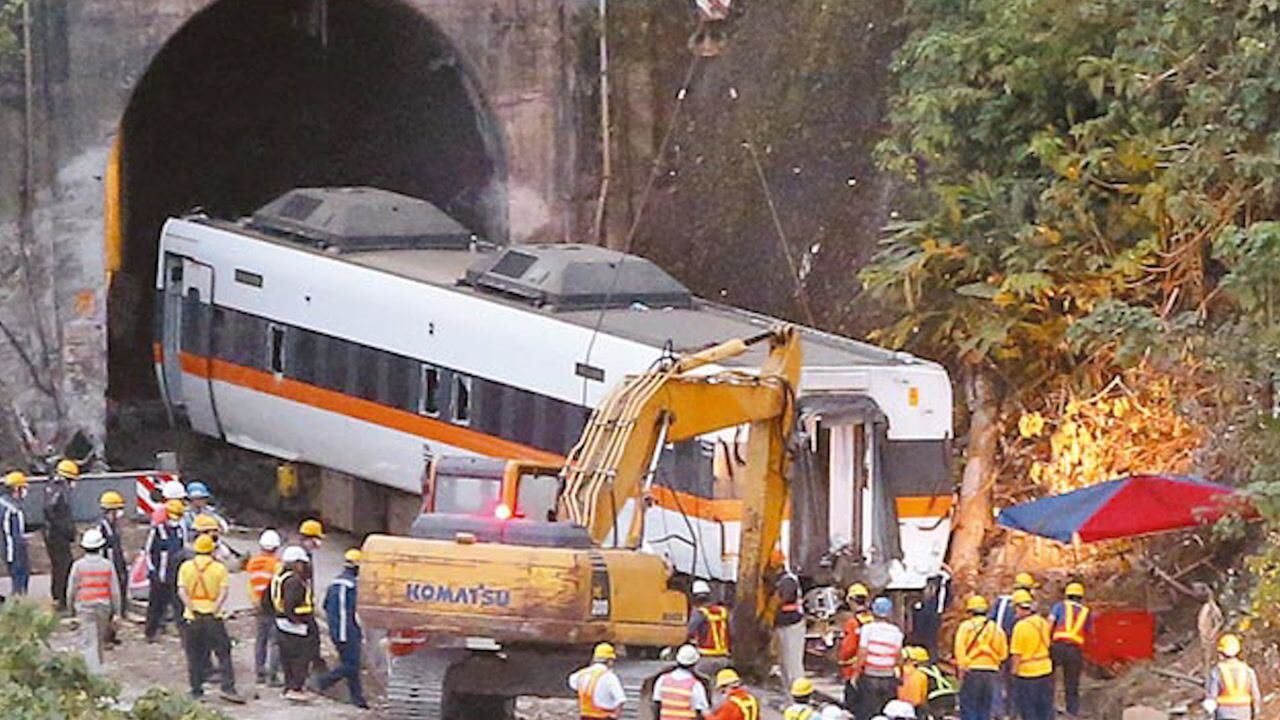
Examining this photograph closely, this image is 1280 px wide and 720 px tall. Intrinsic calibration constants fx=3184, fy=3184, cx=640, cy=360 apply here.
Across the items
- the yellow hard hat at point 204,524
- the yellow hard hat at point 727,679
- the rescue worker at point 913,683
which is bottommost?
the rescue worker at point 913,683

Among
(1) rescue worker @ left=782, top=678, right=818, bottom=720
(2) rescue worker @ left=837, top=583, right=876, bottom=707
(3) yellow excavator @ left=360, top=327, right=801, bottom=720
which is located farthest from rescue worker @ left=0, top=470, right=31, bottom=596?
(1) rescue worker @ left=782, top=678, right=818, bottom=720

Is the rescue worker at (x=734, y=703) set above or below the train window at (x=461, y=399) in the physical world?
below

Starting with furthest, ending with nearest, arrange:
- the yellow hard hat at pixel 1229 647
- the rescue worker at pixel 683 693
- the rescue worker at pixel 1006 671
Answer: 1. the rescue worker at pixel 1006 671
2. the yellow hard hat at pixel 1229 647
3. the rescue worker at pixel 683 693

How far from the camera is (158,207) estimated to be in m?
37.1

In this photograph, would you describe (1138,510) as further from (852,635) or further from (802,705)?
(802,705)

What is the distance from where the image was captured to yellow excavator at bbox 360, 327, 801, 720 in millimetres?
20141

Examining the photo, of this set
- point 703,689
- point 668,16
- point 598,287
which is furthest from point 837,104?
point 703,689

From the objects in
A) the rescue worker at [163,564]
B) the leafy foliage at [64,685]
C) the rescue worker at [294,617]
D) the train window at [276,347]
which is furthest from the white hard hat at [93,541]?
the leafy foliage at [64,685]

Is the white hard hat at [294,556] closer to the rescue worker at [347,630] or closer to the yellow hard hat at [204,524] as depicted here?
the rescue worker at [347,630]

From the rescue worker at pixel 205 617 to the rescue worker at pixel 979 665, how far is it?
5.16m

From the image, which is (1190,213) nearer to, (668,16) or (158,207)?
(668,16)

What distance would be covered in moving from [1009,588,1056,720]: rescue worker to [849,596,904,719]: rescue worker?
100 centimetres

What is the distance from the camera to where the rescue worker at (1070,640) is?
23312 mm

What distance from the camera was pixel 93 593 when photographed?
23.6m
